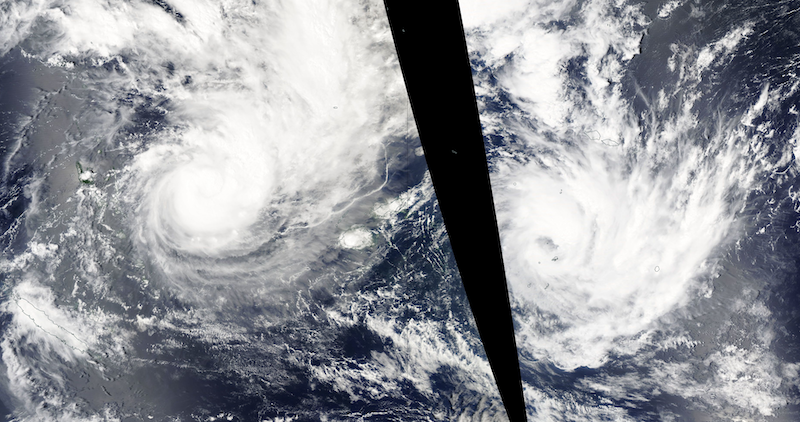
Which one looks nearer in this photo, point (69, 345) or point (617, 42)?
point (617, 42)

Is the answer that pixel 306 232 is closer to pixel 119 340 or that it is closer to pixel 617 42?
pixel 119 340

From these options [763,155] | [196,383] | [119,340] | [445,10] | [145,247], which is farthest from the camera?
[196,383]

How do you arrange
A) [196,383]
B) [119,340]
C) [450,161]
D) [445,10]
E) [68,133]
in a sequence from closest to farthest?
1. [445,10]
2. [450,161]
3. [68,133]
4. [119,340]
5. [196,383]

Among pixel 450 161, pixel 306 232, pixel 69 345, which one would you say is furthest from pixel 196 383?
pixel 450 161

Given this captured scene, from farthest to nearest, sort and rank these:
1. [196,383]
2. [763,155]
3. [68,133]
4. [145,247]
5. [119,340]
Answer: [196,383]
[119,340]
[145,247]
[68,133]
[763,155]

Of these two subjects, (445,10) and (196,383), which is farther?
(196,383)

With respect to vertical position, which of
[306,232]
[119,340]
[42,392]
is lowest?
[42,392]

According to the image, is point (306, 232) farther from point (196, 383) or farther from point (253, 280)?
point (196, 383)

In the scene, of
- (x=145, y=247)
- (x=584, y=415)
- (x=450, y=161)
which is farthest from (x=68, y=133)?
(x=584, y=415)

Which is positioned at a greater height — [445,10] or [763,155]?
[763,155]

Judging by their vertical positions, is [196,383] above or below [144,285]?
below
